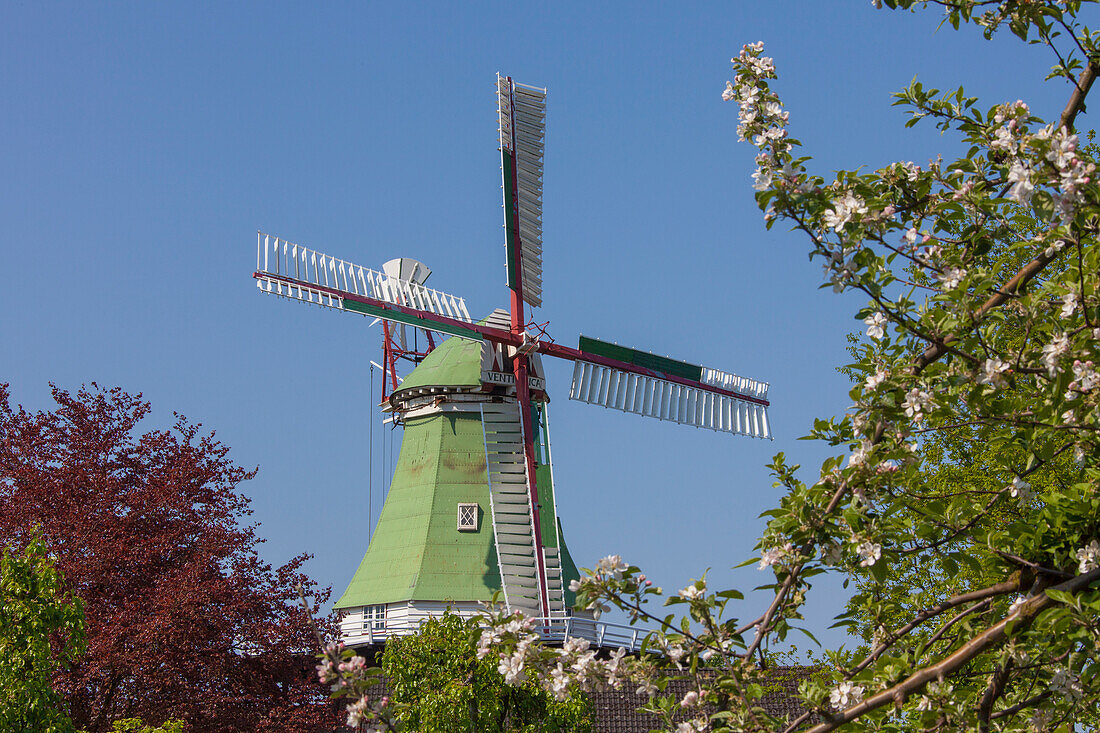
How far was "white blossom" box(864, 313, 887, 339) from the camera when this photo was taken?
4.39m

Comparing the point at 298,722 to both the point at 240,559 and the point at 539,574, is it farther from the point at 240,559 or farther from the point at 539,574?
the point at 539,574

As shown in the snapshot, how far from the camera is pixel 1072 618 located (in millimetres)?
3975

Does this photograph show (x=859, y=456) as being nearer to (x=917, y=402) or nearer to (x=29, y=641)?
(x=917, y=402)

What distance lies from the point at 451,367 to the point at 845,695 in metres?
22.1

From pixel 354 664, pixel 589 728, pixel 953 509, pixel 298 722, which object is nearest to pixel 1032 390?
pixel 953 509

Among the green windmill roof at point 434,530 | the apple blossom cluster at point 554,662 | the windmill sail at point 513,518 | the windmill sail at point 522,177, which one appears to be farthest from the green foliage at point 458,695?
the windmill sail at point 522,177

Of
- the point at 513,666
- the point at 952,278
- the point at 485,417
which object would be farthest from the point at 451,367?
the point at 952,278

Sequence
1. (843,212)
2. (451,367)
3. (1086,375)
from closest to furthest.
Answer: (1086,375), (843,212), (451,367)

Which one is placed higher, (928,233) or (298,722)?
(928,233)

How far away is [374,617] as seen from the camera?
2377 cm

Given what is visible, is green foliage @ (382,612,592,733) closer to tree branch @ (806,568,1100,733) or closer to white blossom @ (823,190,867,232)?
tree branch @ (806,568,1100,733)

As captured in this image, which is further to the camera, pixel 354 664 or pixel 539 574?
pixel 539 574

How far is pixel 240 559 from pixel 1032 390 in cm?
1454

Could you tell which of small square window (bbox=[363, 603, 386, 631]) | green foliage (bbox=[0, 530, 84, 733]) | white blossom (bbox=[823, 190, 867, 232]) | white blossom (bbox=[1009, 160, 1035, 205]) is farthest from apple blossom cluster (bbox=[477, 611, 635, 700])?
small square window (bbox=[363, 603, 386, 631])
